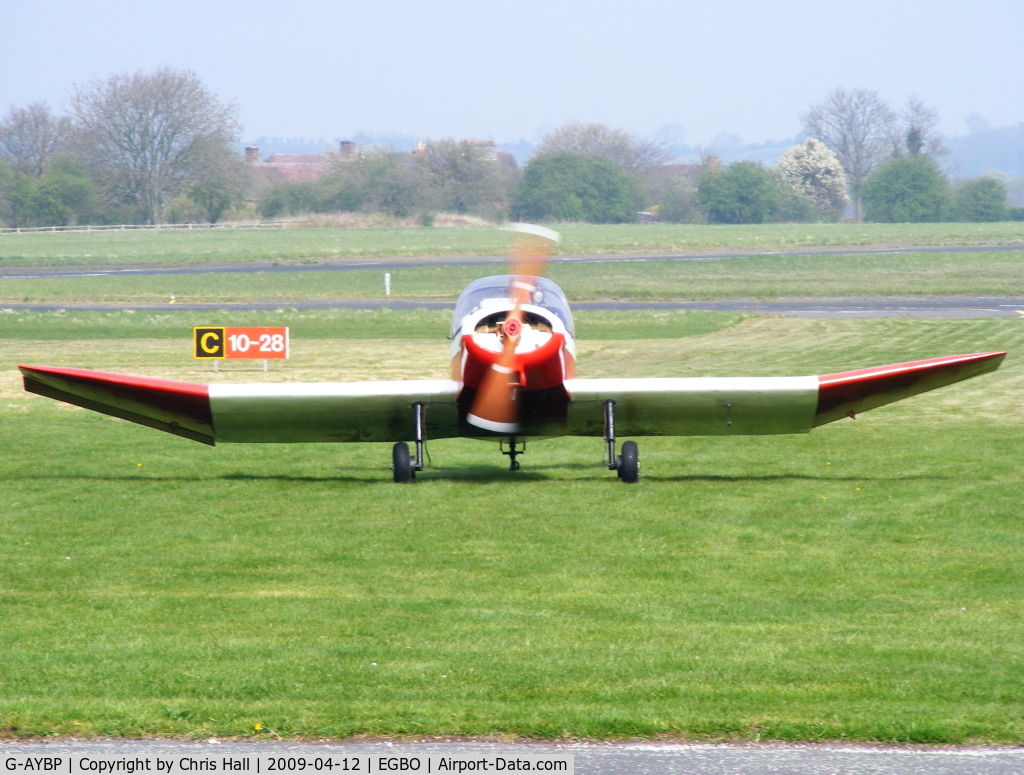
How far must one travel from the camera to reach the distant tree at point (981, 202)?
121438mm

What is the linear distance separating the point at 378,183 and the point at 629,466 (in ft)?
317

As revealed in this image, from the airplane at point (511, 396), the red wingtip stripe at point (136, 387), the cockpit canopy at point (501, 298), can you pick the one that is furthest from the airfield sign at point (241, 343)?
the cockpit canopy at point (501, 298)

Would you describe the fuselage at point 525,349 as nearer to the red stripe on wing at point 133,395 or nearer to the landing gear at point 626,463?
the landing gear at point 626,463

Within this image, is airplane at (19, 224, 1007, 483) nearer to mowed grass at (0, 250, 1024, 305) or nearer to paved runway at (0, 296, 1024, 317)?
paved runway at (0, 296, 1024, 317)

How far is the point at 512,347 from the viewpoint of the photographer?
12.0m

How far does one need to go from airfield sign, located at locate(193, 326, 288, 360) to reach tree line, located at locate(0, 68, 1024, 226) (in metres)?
79.2

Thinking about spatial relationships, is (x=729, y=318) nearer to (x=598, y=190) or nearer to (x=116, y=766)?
(x=116, y=766)

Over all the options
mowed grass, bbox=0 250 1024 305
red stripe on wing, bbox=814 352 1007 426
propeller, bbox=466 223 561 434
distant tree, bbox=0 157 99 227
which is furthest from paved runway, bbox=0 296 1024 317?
distant tree, bbox=0 157 99 227

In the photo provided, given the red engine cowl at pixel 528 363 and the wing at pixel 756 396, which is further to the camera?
the wing at pixel 756 396

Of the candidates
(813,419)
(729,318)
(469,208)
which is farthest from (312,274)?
(469,208)

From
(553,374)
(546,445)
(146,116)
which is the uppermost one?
(146,116)

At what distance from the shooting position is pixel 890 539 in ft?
34.9

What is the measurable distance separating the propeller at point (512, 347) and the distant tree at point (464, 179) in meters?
92.0

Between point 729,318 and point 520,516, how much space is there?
988 inches
